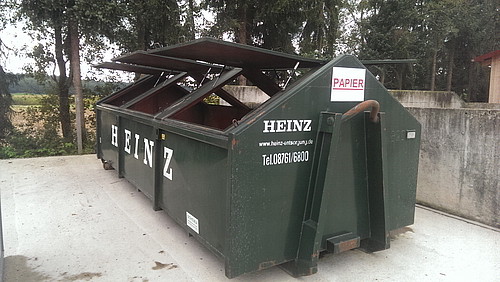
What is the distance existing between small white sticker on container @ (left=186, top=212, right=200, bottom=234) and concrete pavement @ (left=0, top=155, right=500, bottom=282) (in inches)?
11.5

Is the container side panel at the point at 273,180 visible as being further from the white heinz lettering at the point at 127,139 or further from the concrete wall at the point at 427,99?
the concrete wall at the point at 427,99

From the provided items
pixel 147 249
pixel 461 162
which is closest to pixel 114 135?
pixel 147 249

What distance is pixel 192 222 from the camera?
10.5 ft

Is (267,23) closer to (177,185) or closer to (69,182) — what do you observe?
(69,182)

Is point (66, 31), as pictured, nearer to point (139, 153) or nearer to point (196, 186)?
point (139, 153)

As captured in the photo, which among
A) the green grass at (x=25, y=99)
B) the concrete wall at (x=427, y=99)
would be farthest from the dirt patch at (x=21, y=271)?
the concrete wall at (x=427, y=99)

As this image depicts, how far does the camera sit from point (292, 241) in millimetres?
2783

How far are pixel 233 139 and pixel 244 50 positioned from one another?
0.80 metres

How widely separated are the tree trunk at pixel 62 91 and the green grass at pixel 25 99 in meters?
0.52

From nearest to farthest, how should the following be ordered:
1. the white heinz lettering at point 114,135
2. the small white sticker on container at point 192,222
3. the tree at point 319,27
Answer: the small white sticker on container at point 192,222
the white heinz lettering at point 114,135
the tree at point 319,27

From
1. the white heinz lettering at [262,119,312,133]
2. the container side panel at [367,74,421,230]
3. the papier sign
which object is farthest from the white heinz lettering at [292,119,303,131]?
the container side panel at [367,74,421,230]

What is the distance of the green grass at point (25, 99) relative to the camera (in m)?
8.62

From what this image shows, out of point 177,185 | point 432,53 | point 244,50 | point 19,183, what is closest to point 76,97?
point 19,183

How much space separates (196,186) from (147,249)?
89 cm
